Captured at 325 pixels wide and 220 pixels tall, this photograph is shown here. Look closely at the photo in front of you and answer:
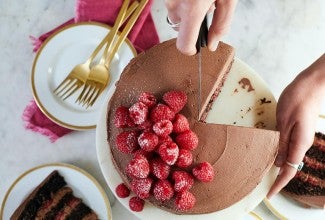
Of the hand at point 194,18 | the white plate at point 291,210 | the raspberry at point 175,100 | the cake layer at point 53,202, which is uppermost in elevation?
the hand at point 194,18

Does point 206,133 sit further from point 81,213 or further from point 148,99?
point 81,213

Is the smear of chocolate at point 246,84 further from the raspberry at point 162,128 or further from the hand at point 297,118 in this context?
the raspberry at point 162,128

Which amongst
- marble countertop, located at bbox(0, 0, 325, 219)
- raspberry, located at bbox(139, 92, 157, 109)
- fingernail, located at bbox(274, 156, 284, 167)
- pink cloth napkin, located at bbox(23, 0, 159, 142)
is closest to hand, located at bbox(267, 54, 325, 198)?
fingernail, located at bbox(274, 156, 284, 167)

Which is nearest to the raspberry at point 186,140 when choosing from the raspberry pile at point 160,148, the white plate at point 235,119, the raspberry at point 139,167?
the raspberry pile at point 160,148

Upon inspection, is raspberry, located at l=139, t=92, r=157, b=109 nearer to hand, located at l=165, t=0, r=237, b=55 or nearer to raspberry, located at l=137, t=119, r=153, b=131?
raspberry, located at l=137, t=119, r=153, b=131

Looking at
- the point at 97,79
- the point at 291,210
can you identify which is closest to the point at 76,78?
the point at 97,79

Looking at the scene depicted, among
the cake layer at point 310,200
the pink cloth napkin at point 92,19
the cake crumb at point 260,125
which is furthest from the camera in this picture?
the pink cloth napkin at point 92,19
